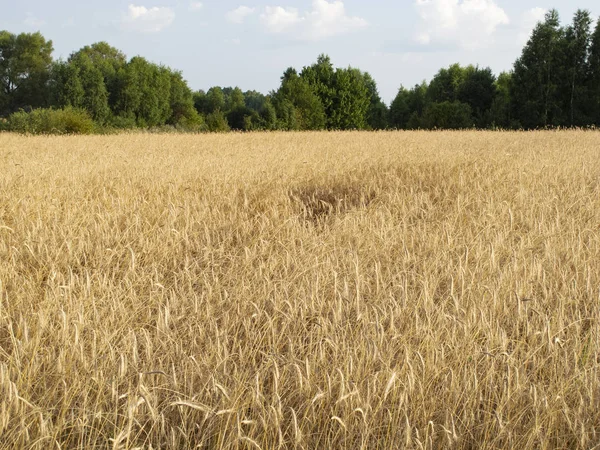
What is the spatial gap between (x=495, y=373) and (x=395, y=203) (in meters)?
3.55

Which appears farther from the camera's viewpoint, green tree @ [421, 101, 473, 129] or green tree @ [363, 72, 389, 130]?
green tree @ [363, 72, 389, 130]

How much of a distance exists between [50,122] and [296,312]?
21.2 metres

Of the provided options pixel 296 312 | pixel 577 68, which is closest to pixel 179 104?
pixel 577 68

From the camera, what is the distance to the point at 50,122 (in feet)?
69.2

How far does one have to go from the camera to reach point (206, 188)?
6.35 m

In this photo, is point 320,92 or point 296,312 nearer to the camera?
point 296,312

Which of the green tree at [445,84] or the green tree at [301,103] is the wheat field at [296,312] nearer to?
the green tree at [301,103]

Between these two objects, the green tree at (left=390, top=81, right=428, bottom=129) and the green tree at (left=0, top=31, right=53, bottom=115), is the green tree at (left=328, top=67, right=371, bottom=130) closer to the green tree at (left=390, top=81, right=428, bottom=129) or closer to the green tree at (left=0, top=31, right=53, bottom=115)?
the green tree at (left=390, top=81, right=428, bottom=129)

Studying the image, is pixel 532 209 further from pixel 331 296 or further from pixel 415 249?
pixel 331 296

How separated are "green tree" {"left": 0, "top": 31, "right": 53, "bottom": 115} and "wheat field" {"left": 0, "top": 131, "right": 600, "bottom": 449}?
186 feet

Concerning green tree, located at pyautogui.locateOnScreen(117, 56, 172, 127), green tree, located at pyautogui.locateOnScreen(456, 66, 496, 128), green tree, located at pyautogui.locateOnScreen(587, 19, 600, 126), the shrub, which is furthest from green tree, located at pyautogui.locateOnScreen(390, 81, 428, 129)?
the shrub

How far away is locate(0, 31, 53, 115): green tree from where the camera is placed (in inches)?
2249

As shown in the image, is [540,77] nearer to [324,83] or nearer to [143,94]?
[324,83]

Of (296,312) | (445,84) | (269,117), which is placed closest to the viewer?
(296,312)
